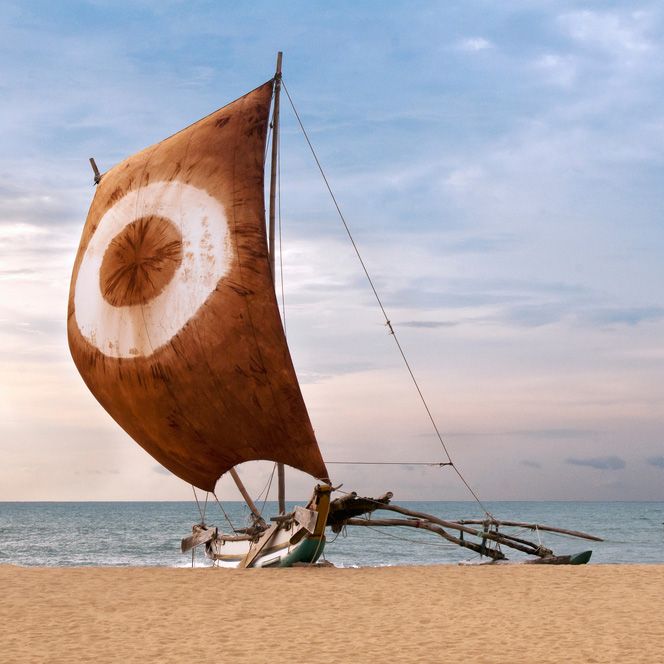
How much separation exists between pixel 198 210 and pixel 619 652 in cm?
1311

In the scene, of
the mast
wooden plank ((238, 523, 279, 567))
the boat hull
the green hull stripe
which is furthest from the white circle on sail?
the green hull stripe

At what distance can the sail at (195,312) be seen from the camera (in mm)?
18703

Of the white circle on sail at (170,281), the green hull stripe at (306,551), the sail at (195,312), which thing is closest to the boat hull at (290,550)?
the green hull stripe at (306,551)

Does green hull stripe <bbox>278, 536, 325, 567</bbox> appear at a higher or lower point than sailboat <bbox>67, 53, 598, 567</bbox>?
lower

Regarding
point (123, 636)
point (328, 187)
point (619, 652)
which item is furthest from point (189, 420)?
point (619, 652)

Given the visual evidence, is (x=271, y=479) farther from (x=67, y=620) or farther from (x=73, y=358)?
(x=67, y=620)

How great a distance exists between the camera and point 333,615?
12.6 metres

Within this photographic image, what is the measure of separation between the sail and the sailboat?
0.10ft

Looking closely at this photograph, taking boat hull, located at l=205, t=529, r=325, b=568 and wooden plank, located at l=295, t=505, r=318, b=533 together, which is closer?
wooden plank, located at l=295, t=505, r=318, b=533

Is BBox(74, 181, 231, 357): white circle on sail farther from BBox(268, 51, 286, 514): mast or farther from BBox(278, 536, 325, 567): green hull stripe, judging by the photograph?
BBox(278, 536, 325, 567): green hull stripe

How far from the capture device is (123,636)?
11.3m

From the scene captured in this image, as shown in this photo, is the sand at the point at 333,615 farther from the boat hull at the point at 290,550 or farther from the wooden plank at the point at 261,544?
the wooden plank at the point at 261,544

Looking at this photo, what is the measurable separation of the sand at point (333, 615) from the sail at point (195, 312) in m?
3.27

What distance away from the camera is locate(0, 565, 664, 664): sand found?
1041 cm
